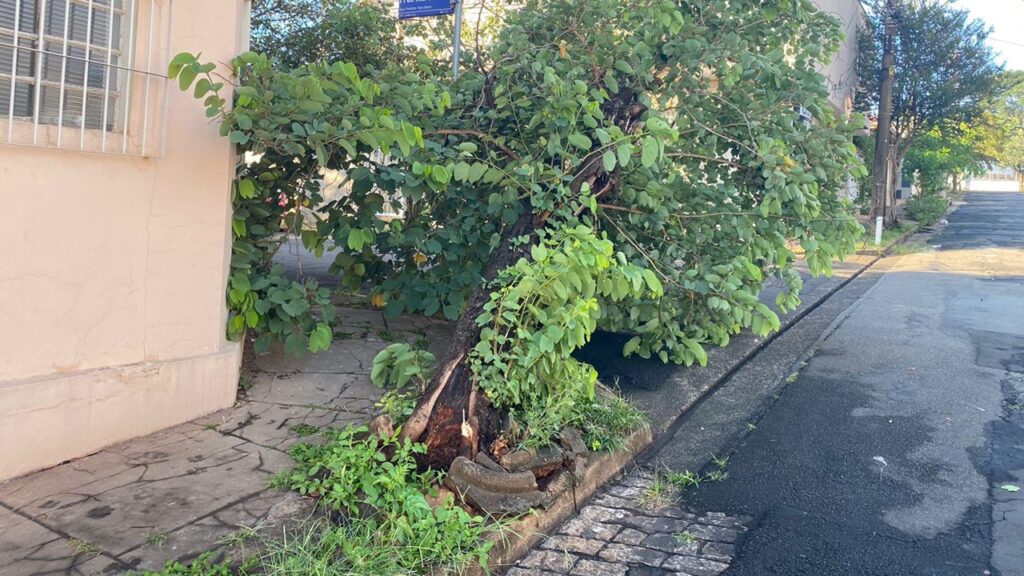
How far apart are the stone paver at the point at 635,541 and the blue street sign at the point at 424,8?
4.71m

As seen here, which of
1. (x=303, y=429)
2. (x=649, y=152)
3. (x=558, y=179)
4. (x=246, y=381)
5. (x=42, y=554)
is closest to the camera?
(x=42, y=554)

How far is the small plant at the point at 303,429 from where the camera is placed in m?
4.98

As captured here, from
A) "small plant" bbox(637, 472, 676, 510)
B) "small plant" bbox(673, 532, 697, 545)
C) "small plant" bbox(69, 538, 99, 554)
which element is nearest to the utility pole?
"small plant" bbox(637, 472, 676, 510)

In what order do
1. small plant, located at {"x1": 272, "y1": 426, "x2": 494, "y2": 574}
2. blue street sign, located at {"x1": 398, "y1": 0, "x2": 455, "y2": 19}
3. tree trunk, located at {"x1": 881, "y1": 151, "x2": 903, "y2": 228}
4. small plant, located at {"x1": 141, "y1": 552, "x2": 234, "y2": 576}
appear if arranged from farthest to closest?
1. tree trunk, located at {"x1": 881, "y1": 151, "x2": 903, "y2": 228}
2. blue street sign, located at {"x1": 398, "y1": 0, "x2": 455, "y2": 19}
3. small plant, located at {"x1": 272, "y1": 426, "x2": 494, "y2": 574}
4. small plant, located at {"x1": 141, "y1": 552, "x2": 234, "y2": 576}

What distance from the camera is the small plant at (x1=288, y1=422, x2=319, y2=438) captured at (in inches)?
196

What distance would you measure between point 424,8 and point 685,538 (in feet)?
17.8

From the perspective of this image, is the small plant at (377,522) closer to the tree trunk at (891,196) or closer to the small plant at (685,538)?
the small plant at (685,538)

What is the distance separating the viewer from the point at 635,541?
158 inches

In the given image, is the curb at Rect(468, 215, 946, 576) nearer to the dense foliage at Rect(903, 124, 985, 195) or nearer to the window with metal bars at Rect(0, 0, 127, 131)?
the window with metal bars at Rect(0, 0, 127, 131)

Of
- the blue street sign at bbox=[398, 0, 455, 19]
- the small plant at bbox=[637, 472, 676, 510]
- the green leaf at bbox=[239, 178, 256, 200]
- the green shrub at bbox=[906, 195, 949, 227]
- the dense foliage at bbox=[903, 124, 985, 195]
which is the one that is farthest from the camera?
the dense foliage at bbox=[903, 124, 985, 195]

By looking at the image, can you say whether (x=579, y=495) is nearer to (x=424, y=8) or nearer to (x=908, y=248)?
(x=424, y=8)

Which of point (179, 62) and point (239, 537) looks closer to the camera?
point (239, 537)

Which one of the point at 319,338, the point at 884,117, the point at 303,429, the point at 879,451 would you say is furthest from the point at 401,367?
the point at 884,117

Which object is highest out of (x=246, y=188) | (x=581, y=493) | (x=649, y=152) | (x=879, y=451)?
(x=649, y=152)
